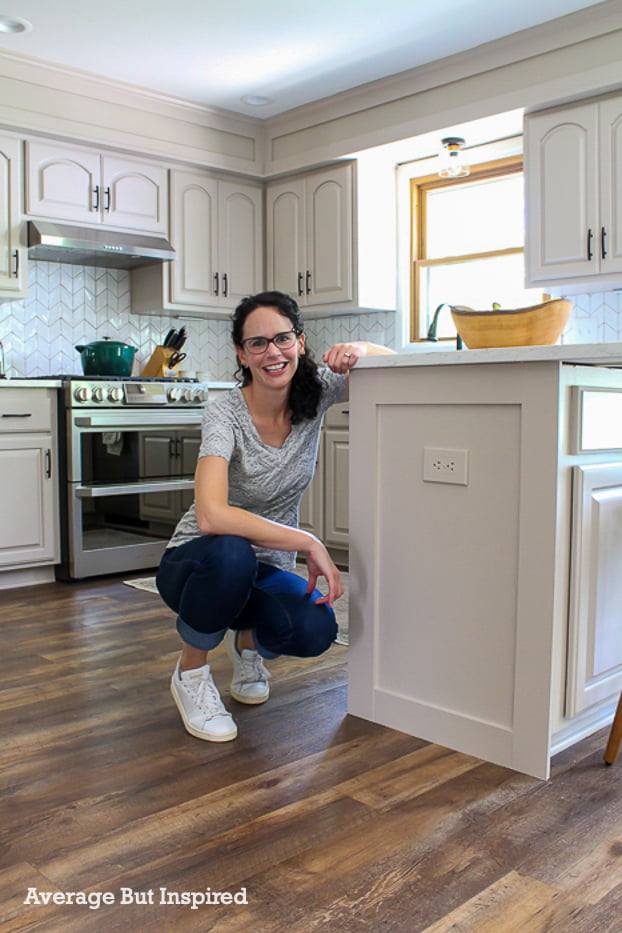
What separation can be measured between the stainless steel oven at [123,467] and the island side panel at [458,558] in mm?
2119

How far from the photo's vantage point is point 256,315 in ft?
6.56

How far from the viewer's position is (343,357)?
2.03 metres

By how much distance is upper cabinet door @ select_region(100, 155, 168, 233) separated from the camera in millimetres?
4359

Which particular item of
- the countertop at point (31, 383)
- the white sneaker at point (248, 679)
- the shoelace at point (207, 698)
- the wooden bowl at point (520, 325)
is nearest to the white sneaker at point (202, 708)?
the shoelace at point (207, 698)

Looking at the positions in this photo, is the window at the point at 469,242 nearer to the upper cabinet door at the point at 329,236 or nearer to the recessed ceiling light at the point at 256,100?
the upper cabinet door at the point at 329,236

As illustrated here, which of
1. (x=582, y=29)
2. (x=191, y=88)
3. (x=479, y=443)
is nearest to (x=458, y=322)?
(x=479, y=443)

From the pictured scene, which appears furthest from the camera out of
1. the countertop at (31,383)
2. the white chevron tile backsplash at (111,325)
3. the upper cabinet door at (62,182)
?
the upper cabinet door at (62,182)

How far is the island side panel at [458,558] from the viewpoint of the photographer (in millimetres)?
1734

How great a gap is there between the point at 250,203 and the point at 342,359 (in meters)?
3.26

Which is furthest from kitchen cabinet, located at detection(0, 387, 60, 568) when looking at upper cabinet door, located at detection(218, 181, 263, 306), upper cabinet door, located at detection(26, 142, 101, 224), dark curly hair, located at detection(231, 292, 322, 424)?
dark curly hair, located at detection(231, 292, 322, 424)

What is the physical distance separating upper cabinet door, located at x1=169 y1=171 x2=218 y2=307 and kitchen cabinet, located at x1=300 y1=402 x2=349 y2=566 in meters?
1.06

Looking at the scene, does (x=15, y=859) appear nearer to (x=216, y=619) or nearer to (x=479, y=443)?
(x=216, y=619)

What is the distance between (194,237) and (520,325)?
3241 mm

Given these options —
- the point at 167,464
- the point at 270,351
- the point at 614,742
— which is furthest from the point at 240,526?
the point at 167,464
